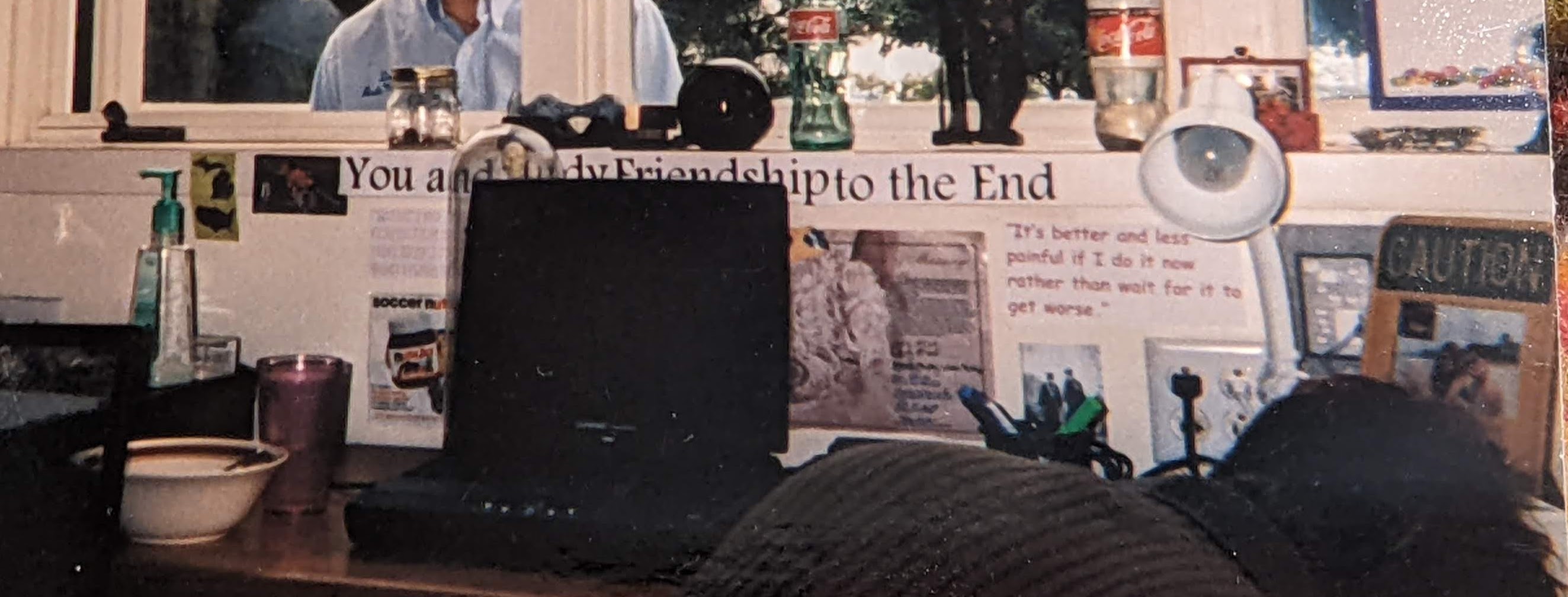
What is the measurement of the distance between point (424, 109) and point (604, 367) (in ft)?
1.08

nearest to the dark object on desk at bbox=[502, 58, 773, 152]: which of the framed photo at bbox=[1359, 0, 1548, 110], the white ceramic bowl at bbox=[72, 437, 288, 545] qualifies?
the white ceramic bowl at bbox=[72, 437, 288, 545]

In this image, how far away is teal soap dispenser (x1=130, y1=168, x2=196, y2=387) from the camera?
3.47 ft

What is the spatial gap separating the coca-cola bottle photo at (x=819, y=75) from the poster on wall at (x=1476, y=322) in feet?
1.44

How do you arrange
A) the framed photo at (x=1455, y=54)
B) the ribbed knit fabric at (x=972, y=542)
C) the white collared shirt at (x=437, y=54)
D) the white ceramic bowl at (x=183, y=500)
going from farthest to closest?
the white collared shirt at (x=437, y=54)
the white ceramic bowl at (x=183, y=500)
the framed photo at (x=1455, y=54)
the ribbed knit fabric at (x=972, y=542)

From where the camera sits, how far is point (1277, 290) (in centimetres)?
89

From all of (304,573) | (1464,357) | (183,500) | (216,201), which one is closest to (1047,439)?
(1464,357)

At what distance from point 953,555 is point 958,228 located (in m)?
0.54

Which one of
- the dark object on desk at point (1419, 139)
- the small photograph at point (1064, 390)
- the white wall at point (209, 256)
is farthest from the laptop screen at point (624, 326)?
the dark object on desk at point (1419, 139)

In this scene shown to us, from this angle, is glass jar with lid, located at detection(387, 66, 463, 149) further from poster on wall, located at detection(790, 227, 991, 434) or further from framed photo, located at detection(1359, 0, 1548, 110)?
framed photo, located at detection(1359, 0, 1548, 110)

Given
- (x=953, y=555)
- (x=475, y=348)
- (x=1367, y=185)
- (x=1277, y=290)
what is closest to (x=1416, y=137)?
(x=1367, y=185)

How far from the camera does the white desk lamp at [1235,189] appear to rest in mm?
867

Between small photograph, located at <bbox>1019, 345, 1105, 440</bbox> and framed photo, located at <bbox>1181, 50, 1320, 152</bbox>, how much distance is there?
22cm

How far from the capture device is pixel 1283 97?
883 millimetres

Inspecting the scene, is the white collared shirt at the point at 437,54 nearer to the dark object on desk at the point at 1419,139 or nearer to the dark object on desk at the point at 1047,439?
the dark object on desk at the point at 1047,439
